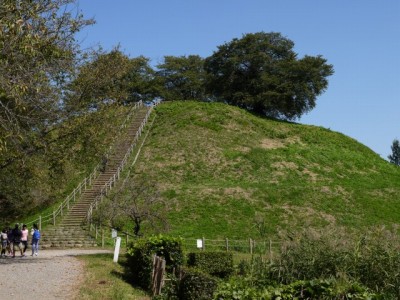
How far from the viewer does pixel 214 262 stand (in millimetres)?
23828

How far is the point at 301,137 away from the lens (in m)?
61.4

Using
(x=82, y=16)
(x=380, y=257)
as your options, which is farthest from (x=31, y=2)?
(x=380, y=257)

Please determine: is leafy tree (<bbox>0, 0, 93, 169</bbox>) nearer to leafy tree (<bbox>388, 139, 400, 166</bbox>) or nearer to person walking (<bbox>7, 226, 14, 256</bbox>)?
person walking (<bbox>7, 226, 14, 256</bbox>)

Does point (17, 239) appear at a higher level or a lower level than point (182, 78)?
lower

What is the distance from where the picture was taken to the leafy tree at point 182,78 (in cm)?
10006

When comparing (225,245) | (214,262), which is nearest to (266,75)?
(225,245)

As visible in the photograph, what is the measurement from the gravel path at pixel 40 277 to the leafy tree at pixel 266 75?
46050 millimetres

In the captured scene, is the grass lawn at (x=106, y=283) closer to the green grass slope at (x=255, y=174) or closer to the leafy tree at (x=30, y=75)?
the leafy tree at (x=30, y=75)

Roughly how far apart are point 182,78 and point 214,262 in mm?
79710

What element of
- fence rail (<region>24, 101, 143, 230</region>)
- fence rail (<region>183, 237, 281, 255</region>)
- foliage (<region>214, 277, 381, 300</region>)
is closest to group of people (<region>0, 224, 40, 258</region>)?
fence rail (<region>24, 101, 143, 230</region>)

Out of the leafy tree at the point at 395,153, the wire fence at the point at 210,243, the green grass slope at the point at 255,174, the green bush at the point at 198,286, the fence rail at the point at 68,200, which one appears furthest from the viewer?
the leafy tree at the point at 395,153

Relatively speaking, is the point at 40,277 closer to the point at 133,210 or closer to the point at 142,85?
the point at 133,210

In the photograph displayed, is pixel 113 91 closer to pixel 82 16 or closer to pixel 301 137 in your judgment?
pixel 82 16

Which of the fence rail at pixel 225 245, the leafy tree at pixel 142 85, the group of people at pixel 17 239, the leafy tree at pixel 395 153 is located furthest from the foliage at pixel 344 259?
the leafy tree at pixel 395 153
